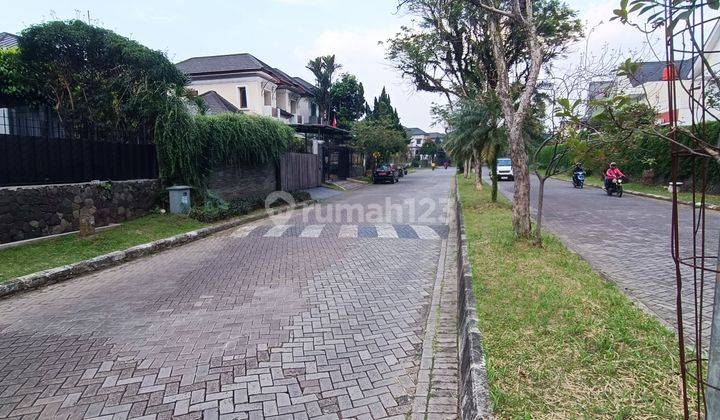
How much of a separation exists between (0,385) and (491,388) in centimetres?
401

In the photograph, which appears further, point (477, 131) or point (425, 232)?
point (477, 131)

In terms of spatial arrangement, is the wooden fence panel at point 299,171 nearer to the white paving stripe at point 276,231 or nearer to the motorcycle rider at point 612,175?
the white paving stripe at point 276,231

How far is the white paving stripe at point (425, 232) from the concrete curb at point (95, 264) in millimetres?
5328

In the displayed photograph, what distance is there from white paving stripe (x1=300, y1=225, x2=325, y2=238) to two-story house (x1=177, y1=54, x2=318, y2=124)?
62.3ft

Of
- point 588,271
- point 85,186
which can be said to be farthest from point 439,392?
point 85,186

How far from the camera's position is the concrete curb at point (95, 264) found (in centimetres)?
602

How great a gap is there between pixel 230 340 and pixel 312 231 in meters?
6.61

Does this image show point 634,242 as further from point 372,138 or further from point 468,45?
point 372,138

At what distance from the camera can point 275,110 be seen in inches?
1213

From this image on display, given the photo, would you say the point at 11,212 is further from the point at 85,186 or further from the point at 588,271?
the point at 588,271

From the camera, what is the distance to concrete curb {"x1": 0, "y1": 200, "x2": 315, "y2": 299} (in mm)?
6016

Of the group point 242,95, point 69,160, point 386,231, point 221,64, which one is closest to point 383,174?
point 242,95

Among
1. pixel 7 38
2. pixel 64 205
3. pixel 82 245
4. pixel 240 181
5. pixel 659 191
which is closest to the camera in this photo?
pixel 82 245

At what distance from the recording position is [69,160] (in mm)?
9328
